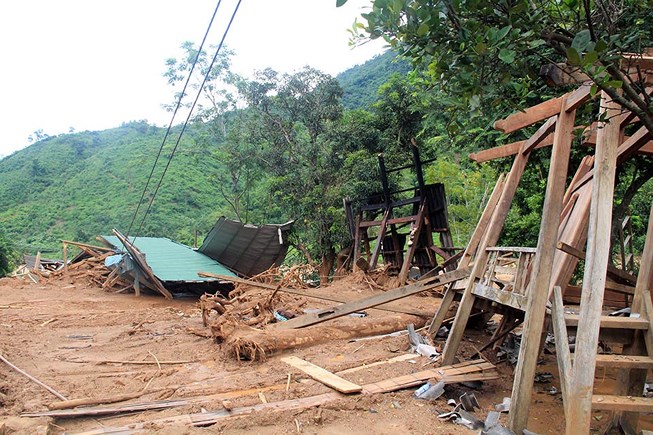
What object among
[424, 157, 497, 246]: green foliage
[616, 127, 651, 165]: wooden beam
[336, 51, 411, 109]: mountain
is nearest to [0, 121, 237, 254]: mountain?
[336, 51, 411, 109]: mountain

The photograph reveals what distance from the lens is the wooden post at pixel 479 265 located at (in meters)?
5.01

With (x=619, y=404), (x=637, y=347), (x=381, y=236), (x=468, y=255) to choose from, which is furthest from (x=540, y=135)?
(x=381, y=236)

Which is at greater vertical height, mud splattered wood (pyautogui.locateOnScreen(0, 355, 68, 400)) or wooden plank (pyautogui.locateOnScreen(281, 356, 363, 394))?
mud splattered wood (pyautogui.locateOnScreen(0, 355, 68, 400))

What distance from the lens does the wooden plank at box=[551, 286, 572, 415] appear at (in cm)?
313

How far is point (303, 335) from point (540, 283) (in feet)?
11.4

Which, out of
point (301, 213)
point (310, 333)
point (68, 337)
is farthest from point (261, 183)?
point (310, 333)

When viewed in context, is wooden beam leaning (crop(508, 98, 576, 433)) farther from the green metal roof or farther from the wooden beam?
the green metal roof

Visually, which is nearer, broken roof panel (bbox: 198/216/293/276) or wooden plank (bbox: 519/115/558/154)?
wooden plank (bbox: 519/115/558/154)

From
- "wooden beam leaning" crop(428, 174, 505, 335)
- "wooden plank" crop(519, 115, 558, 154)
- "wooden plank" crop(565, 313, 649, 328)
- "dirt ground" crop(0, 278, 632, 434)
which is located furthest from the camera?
"wooden beam leaning" crop(428, 174, 505, 335)

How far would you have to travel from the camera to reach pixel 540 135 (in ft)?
15.2

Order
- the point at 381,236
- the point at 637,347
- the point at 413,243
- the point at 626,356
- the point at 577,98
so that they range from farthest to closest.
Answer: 1. the point at 381,236
2. the point at 413,243
3. the point at 577,98
4. the point at 637,347
5. the point at 626,356

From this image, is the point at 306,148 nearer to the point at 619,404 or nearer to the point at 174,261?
the point at 174,261

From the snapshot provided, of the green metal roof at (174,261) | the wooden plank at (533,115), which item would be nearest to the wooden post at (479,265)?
the wooden plank at (533,115)

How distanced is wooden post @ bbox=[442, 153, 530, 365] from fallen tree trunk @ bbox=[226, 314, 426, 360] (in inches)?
70.5
